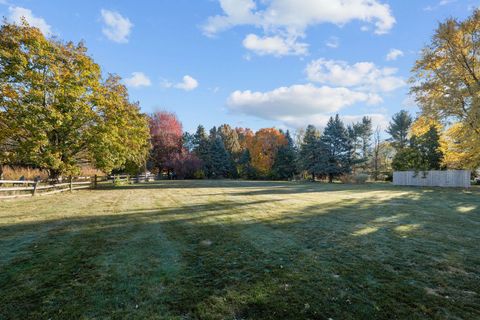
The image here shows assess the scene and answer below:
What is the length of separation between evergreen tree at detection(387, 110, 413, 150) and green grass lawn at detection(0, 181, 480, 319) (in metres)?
50.1

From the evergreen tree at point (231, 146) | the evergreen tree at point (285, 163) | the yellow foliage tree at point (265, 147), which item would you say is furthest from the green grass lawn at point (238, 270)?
the evergreen tree at point (231, 146)

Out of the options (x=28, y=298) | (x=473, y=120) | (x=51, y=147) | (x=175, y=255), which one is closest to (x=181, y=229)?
(x=175, y=255)

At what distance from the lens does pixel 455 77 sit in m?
18.2

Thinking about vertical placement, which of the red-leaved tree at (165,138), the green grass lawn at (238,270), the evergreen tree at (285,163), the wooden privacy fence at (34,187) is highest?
the red-leaved tree at (165,138)

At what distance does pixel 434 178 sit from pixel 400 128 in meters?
28.7

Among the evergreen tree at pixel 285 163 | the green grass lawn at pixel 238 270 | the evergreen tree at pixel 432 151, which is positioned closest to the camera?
the green grass lawn at pixel 238 270

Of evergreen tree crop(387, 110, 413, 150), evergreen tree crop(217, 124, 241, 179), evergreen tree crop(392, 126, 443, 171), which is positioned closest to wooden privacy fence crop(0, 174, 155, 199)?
evergreen tree crop(392, 126, 443, 171)

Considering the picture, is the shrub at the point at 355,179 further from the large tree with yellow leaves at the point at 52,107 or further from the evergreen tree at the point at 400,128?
the large tree with yellow leaves at the point at 52,107

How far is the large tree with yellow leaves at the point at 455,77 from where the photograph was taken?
1730 cm

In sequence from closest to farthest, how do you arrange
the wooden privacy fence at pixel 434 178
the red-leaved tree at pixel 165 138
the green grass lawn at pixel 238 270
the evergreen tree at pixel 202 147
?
the green grass lawn at pixel 238 270, the wooden privacy fence at pixel 434 178, the red-leaved tree at pixel 165 138, the evergreen tree at pixel 202 147

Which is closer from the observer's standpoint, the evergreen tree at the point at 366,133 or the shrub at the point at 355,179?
the shrub at the point at 355,179

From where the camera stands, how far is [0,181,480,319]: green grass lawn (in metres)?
3.08

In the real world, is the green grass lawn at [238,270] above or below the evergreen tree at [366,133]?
below

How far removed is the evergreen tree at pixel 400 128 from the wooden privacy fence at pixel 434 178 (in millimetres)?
24292
